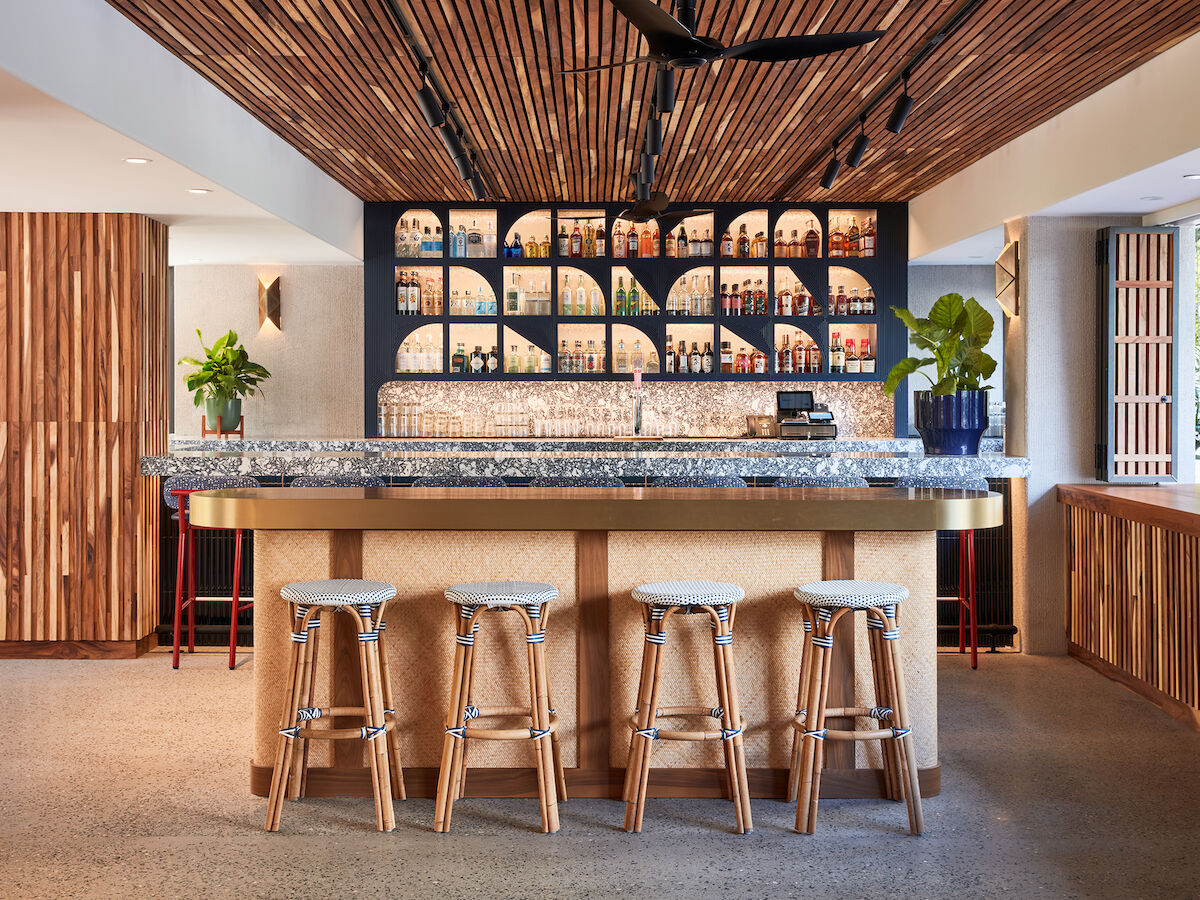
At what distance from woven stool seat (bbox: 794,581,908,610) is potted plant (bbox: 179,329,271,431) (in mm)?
5839

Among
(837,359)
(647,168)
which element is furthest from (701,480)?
(837,359)

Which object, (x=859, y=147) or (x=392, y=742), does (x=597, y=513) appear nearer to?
(x=392, y=742)

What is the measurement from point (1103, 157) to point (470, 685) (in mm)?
3974

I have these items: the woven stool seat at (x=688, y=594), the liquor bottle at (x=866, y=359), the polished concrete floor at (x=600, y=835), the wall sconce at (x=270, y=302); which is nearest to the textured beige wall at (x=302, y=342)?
the wall sconce at (x=270, y=302)

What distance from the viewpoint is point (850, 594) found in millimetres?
3309

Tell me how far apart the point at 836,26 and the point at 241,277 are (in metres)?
5.86

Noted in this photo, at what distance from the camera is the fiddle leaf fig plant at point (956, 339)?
6.23 m

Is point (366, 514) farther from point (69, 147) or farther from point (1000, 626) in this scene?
point (1000, 626)

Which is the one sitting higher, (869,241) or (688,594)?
(869,241)

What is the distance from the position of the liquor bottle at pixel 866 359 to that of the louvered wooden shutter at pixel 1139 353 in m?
2.59

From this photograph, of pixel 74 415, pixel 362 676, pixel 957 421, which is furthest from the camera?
pixel 957 421

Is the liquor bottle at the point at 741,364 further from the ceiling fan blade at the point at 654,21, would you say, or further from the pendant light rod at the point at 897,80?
the ceiling fan blade at the point at 654,21

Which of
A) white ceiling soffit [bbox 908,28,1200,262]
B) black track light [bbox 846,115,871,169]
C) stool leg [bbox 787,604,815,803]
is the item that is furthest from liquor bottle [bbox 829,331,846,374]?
stool leg [bbox 787,604,815,803]

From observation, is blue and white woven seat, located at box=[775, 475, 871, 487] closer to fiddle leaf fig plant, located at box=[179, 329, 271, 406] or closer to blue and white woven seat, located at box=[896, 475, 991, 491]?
blue and white woven seat, located at box=[896, 475, 991, 491]
